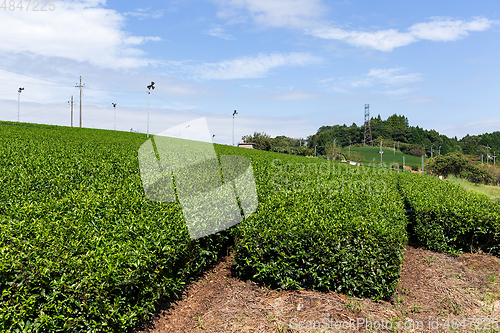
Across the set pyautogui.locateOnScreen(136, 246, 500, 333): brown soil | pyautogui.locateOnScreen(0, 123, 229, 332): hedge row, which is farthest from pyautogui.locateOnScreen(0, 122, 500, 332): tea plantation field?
pyautogui.locateOnScreen(136, 246, 500, 333): brown soil

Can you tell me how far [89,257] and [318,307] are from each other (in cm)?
256

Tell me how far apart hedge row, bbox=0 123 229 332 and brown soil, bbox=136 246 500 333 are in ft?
1.03

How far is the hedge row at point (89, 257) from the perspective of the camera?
2.62 metres

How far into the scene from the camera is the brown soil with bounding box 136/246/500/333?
347 cm

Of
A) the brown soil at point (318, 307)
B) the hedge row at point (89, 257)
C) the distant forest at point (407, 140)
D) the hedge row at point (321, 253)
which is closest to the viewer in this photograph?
the hedge row at point (89, 257)

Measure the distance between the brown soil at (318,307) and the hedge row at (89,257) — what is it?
0.31 m

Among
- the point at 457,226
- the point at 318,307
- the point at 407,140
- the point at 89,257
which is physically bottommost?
the point at 318,307

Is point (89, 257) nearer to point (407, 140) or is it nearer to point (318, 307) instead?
point (318, 307)

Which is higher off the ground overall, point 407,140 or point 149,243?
point 407,140

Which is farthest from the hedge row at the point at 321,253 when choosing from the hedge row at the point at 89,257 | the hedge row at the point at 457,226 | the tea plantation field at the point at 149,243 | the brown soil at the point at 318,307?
the hedge row at the point at 457,226

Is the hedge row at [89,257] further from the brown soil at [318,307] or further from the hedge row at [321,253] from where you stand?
the hedge row at [321,253]

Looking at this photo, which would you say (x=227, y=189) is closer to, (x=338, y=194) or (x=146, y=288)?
(x=338, y=194)

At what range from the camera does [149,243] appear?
339 cm

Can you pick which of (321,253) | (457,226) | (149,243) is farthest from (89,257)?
(457,226)
